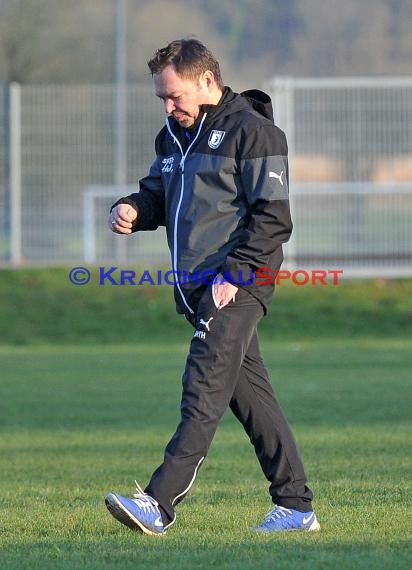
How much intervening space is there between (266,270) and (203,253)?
10.9 inches

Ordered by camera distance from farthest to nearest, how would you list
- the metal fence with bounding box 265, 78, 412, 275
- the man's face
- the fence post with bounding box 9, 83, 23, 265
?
1. the fence post with bounding box 9, 83, 23, 265
2. the metal fence with bounding box 265, 78, 412, 275
3. the man's face

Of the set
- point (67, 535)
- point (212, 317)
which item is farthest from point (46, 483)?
point (212, 317)

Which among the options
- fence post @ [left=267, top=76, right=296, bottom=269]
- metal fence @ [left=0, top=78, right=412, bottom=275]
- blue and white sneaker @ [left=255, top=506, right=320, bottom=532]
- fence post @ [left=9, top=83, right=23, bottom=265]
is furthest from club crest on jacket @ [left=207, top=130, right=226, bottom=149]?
fence post @ [left=9, top=83, right=23, bottom=265]

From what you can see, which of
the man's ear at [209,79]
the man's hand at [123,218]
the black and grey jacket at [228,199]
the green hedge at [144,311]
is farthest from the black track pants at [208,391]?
the green hedge at [144,311]

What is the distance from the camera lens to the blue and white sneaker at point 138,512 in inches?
221

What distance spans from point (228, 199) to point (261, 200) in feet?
0.53

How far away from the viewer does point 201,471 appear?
8.70 metres

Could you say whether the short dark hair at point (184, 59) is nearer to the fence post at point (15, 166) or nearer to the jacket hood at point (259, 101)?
the jacket hood at point (259, 101)

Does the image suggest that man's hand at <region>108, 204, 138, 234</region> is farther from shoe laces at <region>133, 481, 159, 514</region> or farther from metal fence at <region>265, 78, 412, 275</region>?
metal fence at <region>265, 78, 412, 275</region>

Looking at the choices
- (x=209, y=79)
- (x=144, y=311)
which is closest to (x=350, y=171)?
(x=144, y=311)

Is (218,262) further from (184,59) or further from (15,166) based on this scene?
(15,166)

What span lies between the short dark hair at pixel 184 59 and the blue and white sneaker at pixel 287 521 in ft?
6.25

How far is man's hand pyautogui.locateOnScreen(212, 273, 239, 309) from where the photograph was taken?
5.80 m

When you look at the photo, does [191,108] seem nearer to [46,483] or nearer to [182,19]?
[46,483]
